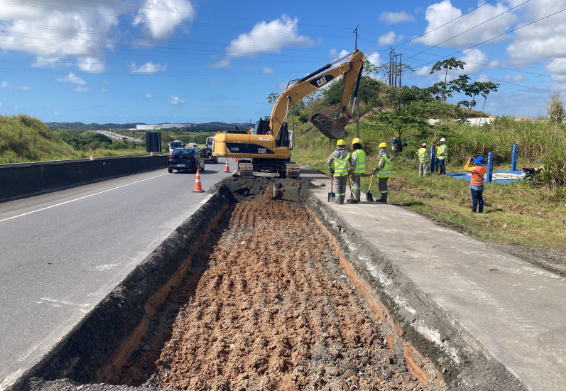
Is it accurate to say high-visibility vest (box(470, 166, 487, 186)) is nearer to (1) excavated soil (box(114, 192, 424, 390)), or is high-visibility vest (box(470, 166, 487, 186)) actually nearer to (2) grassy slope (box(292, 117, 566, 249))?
(2) grassy slope (box(292, 117, 566, 249))

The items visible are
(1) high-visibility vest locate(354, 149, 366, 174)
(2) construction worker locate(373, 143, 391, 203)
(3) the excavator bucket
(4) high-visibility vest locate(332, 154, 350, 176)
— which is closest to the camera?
(4) high-visibility vest locate(332, 154, 350, 176)

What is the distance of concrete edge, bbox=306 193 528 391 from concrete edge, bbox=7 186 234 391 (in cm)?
289

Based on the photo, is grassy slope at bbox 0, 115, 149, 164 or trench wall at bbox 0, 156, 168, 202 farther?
grassy slope at bbox 0, 115, 149, 164

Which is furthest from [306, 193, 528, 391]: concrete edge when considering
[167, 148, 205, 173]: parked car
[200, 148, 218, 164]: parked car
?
[200, 148, 218, 164]: parked car

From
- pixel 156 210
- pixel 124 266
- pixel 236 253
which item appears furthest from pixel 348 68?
pixel 124 266

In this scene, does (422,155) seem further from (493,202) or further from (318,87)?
(493,202)

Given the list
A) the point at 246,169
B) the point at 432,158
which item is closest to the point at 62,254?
the point at 246,169

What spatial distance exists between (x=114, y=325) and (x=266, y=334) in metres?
1.63

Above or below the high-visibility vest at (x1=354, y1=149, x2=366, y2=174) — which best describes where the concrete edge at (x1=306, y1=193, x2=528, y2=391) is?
below

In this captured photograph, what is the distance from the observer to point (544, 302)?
4848 mm

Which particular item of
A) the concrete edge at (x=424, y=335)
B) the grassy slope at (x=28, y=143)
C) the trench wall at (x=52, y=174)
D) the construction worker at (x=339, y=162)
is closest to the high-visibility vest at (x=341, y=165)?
the construction worker at (x=339, y=162)

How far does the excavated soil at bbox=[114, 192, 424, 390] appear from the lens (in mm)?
4094

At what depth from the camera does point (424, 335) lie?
14.4ft

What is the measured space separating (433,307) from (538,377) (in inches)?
57.0
